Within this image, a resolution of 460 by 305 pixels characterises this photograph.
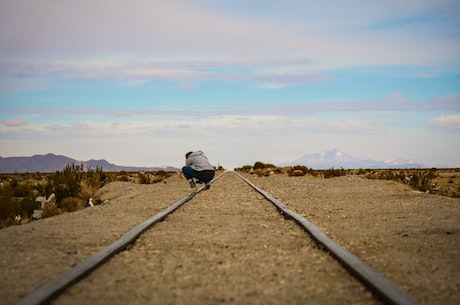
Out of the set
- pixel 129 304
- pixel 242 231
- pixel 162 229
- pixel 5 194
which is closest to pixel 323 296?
pixel 129 304

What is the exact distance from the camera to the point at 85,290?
4.56 m

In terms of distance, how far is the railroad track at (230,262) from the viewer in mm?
4441

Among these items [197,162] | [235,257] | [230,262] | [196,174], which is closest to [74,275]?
[230,262]

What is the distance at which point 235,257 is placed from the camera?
601 centimetres

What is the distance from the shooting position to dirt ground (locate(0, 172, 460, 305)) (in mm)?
4473

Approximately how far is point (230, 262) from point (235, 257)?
0.90 ft

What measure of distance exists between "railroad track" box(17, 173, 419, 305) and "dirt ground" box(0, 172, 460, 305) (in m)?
0.01

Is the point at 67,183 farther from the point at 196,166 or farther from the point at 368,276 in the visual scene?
the point at 368,276

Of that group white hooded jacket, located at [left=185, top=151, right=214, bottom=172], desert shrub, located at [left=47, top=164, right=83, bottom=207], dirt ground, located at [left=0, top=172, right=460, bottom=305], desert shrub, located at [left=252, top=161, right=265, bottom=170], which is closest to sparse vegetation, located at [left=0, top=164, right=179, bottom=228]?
desert shrub, located at [left=47, top=164, right=83, bottom=207]

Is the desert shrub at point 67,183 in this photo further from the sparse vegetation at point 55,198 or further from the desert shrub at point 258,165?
the desert shrub at point 258,165

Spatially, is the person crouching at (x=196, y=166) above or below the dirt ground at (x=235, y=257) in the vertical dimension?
above

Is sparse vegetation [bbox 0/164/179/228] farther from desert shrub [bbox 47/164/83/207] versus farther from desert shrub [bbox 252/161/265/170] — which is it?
desert shrub [bbox 252/161/265/170]

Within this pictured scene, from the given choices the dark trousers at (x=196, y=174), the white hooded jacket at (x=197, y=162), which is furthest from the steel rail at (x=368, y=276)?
the dark trousers at (x=196, y=174)

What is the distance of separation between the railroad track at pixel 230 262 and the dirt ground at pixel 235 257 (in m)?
0.01
